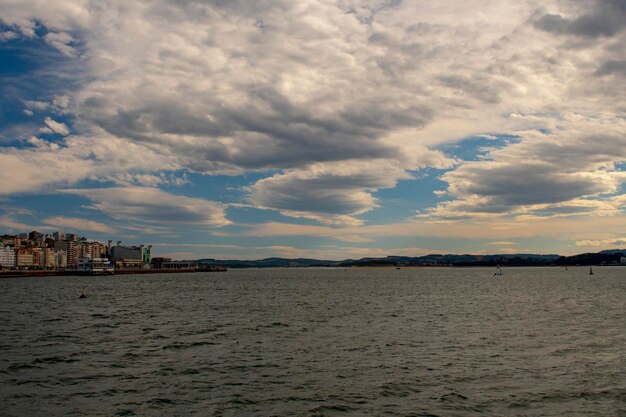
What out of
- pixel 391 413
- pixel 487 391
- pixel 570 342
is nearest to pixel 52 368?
pixel 391 413

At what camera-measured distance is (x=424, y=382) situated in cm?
3209

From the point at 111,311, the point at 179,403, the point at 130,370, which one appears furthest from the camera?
the point at 111,311

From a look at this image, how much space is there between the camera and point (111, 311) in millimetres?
79750

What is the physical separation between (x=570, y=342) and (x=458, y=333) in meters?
10.4

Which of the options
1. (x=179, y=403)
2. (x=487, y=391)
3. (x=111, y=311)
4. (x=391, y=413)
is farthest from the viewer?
(x=111, y=311)

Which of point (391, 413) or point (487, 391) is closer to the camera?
point (391, 413)

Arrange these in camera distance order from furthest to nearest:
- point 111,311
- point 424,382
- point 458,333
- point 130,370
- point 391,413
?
point 111,311 → point 458,333 → point 130,370 → point 424,382 → point 391,413

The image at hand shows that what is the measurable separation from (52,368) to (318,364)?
1907 centimetres

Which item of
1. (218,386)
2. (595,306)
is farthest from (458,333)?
(595,306)

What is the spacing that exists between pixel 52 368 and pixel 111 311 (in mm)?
45555

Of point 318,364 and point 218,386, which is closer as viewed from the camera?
point 218,386

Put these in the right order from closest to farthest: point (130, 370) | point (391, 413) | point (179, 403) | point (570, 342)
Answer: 1. point (391, 413)
2. point (179, 403)
3. point (130, 370)
4. point (570, 342)

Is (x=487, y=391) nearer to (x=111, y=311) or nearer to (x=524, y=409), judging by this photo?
(x=524, y=409)

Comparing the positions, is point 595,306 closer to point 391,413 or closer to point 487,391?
point 487,391
